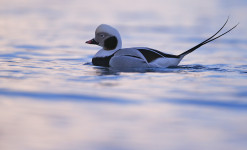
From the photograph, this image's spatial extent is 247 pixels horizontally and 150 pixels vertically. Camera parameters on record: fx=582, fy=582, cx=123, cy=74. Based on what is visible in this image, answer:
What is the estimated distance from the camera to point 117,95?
211 inches

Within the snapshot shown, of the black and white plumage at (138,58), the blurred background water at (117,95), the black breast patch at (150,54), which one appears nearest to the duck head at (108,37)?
the black and white plumage at (138,58)

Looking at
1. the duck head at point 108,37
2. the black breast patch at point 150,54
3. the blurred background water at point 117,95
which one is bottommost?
the blurred background water at point 117,95

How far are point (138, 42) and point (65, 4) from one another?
21.9ft

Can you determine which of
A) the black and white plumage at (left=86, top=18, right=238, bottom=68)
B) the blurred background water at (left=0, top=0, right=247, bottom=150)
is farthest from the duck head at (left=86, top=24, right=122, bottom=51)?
the blurred background water at (left=0, top=0, right=247, bottom=150)

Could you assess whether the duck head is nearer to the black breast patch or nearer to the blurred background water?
the blurred background water

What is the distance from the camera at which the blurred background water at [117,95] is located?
3928 mm

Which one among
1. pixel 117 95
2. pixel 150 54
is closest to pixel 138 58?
pixel 150 54

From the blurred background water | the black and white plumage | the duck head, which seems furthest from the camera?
the duck head

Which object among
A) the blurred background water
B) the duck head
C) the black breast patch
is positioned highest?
the duck head

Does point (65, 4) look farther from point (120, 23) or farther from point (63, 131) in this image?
point (63, 131)

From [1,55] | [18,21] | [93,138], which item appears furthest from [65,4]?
[93,138]

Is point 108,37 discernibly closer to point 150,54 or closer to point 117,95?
point 150,54

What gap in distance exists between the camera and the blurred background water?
3.93m

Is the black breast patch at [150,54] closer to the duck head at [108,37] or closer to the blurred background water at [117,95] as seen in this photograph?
the blurred background water at [117,95]
